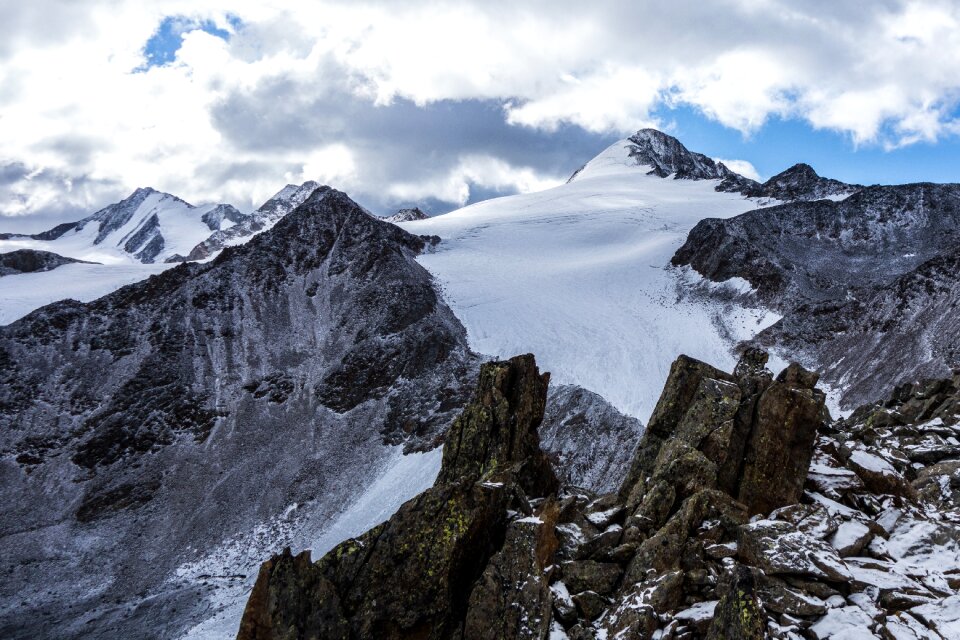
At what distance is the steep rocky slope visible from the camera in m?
11.0

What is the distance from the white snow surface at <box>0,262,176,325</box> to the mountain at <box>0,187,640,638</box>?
12.4 meters

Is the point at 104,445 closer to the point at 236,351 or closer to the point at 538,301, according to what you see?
the point at 236,351

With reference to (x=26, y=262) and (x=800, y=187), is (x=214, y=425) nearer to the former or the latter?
(x=26, y=262)

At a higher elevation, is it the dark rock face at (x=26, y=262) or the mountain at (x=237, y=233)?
the mountain at (x=237, y=233)

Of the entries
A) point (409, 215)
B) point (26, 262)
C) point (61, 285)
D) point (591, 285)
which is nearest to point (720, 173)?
point (409, 215)

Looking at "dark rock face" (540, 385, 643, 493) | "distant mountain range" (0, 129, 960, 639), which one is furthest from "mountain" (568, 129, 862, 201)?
"dark rock face" (540, 385, 643, 493)

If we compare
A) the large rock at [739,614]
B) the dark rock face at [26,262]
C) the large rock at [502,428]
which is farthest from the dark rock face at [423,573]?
the dark rock face at [26,262]

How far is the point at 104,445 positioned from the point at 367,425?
79.1 feet

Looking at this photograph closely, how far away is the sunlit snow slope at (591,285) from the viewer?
58.9m

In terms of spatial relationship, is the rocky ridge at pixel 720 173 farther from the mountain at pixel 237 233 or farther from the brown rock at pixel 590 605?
the brown rock at pixel 590 605

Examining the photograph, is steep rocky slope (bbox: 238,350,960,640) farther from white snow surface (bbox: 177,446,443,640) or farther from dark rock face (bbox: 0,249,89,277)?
dark rock face (bbox: 0,249,89,277)

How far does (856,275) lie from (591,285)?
34.2 metres

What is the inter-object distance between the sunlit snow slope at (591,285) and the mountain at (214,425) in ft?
19.9

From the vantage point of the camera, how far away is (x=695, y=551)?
1266 centimetres
